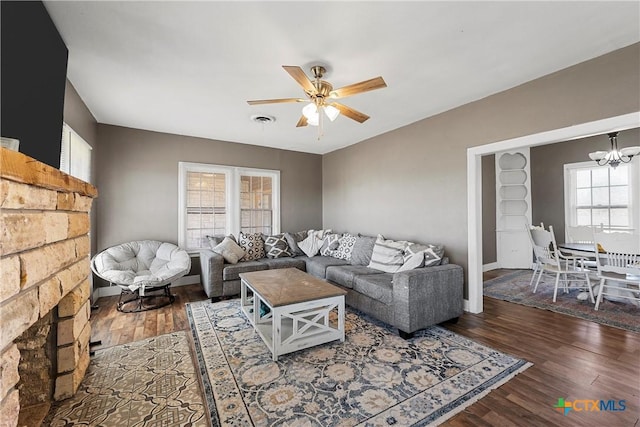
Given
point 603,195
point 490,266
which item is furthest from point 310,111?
point 603,195

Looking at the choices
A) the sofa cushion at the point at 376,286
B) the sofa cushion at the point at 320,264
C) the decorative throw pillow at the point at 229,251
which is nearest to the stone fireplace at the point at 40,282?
the decorative throw pillow at the point at 229,251

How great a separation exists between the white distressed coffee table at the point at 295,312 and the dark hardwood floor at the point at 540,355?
1055mm

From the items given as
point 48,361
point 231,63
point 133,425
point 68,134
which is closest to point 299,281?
point 133,425

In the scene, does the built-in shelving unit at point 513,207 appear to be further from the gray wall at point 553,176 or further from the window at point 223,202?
the window at point 223,202

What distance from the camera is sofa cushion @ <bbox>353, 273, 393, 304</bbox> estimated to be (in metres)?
2.84

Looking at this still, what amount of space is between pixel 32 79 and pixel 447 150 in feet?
12.9

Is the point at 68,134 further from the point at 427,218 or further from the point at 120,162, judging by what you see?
the point at 427,218

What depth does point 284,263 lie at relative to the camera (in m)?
4.33

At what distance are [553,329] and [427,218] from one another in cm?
180

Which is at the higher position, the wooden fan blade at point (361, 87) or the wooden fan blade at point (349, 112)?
the wooden fan blade at point (361, 87)

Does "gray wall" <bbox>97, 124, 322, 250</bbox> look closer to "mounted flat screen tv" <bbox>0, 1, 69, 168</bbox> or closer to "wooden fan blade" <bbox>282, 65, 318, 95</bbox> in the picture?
"mounted flat screen tv" <bbox>0, 1, 69, 168</bbox>

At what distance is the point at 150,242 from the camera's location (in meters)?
4.18

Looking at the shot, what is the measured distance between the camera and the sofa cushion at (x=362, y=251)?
13.1ft

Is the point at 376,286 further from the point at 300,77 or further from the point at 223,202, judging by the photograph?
the point at 223,202
